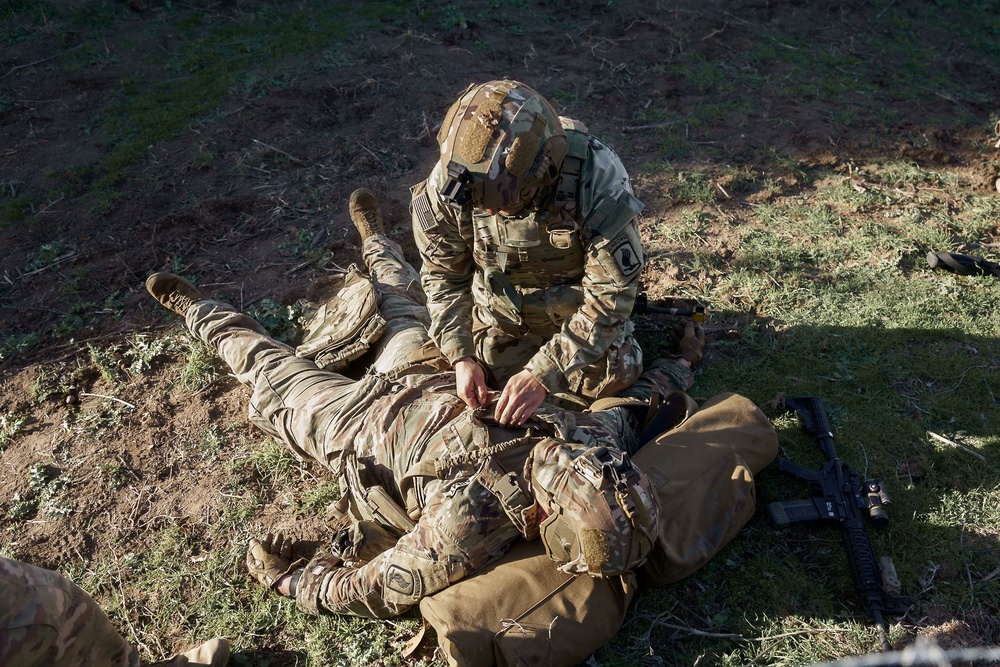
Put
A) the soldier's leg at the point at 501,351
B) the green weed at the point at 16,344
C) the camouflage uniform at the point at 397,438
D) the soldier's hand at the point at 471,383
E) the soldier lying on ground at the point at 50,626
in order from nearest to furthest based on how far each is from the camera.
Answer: the soldier lying on ground at the point at 50,626, the camouflage uniform at the point at 397,438, the soldier's hand at the point at 471,383, the soldier's leg at the point at 501,351, the green weed at the point at 16,344

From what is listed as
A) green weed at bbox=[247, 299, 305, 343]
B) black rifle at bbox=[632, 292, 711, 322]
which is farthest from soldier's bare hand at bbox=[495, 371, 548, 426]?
green weed at bbox=[247, 299, 305, 343]

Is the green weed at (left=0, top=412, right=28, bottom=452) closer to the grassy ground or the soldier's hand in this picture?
the grassy ground

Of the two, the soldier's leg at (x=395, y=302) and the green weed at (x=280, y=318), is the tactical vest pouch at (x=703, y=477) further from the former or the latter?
the green weed at (x=280, y=318)

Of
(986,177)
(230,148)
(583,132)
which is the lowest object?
(986,177)

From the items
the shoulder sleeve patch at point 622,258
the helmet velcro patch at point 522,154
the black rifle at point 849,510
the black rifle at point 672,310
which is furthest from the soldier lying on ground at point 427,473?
the helmet velcro patch at point 522,154

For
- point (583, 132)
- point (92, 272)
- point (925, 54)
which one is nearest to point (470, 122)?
point (583, 132)

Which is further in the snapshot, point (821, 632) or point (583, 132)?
point (583, 132)

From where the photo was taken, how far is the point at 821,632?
332 centimetres

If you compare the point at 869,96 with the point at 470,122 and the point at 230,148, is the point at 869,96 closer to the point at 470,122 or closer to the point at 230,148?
the point at 470,122

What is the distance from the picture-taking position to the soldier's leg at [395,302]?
15.1 feet

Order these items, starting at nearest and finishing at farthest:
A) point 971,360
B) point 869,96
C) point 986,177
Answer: point 971,360
point 986,177
point 869,96

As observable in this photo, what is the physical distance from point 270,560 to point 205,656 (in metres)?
0.56

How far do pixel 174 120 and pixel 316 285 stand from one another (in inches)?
122

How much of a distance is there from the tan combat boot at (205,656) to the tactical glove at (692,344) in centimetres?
313
